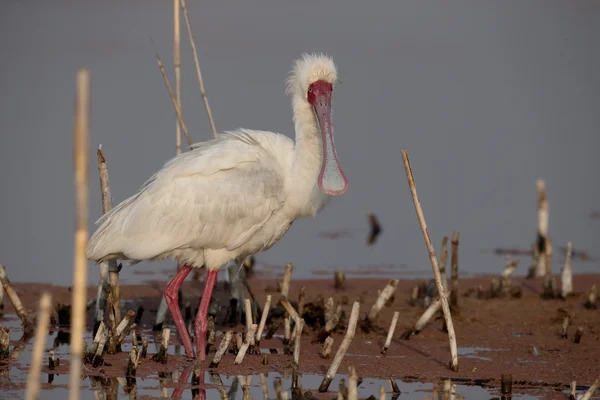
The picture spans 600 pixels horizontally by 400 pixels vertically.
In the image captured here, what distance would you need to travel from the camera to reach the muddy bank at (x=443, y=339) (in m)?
9.81

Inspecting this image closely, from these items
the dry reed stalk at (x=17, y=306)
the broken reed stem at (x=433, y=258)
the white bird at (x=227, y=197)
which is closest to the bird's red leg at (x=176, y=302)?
the white bird at (x=227, y=197)

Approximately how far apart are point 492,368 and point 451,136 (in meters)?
22.6

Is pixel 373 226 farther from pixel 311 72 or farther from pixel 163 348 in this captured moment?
pixel 163 348

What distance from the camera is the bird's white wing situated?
34.9 ft

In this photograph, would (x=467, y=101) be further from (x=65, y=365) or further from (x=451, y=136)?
(x=65, y=365)

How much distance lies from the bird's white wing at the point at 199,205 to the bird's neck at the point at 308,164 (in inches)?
8.0

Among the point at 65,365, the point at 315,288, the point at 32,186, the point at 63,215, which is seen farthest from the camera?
the point at 32,186

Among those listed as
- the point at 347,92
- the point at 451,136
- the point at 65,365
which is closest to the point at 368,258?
the point at 65,365

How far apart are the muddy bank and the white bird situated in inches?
39.5

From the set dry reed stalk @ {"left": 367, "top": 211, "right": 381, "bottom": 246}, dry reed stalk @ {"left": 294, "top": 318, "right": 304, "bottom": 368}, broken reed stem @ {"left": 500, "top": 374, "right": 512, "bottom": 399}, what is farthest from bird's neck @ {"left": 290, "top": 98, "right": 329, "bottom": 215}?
dry reed stalk @ {"left": 367, "top": 211, "right": 381, "bottom": 246}

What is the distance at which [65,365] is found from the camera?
380 inches

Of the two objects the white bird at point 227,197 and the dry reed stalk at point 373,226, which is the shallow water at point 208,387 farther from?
the dry reed stalk at point 373,226

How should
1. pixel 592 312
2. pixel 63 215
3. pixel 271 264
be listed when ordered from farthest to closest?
pixel 63 215, pixel 271 264, pixel 592 312

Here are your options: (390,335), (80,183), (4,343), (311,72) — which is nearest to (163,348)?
(4,343)
